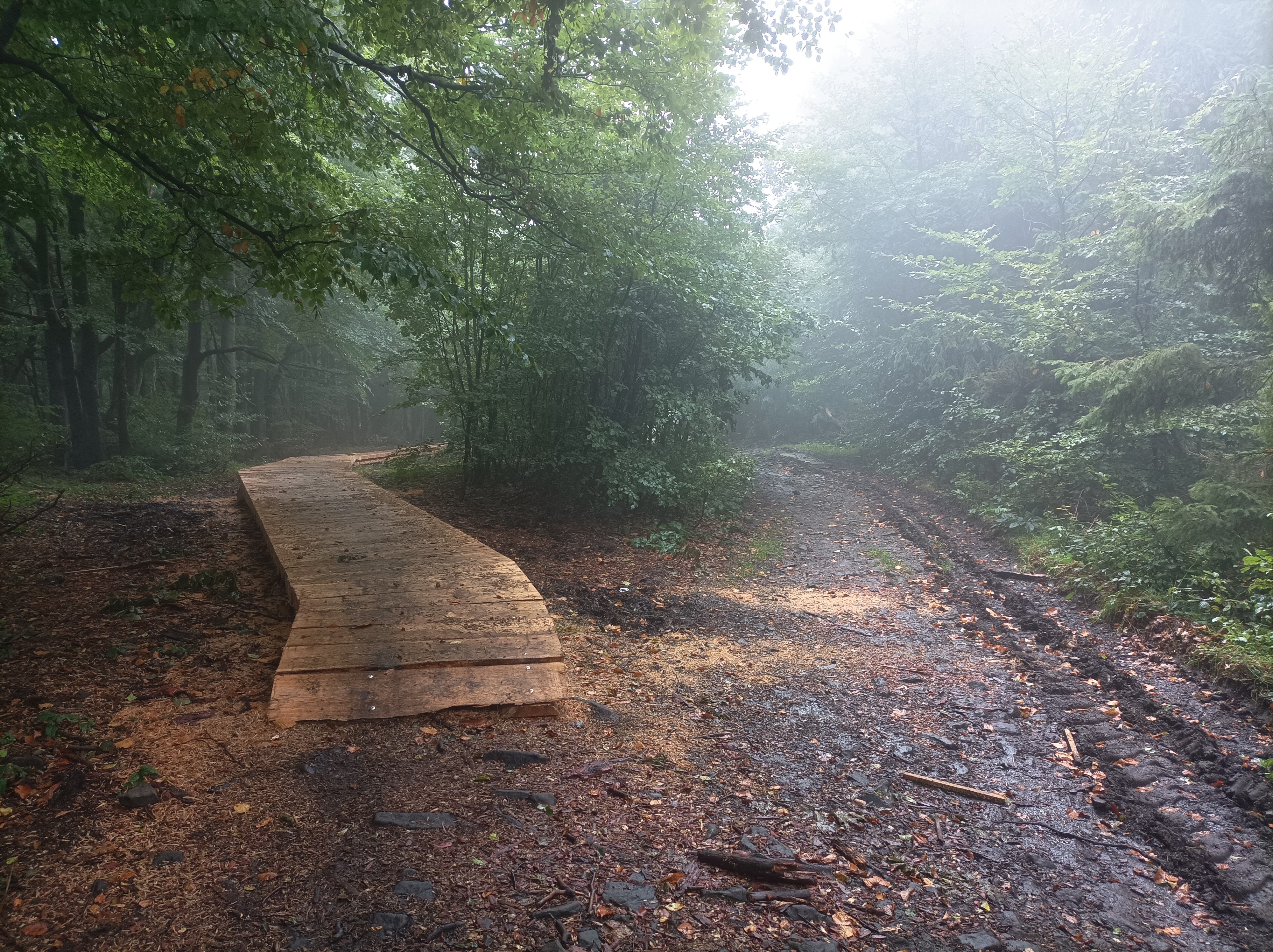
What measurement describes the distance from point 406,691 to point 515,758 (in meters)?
0.75

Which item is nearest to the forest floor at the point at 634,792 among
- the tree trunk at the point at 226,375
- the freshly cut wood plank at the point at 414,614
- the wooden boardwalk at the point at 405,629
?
the wooden boardwalk at the point at 405,629

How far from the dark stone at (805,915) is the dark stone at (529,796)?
1067 mm

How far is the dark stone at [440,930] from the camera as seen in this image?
208 centimetres

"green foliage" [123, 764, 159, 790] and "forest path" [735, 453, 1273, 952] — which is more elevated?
"green foliage" [123, 764, 159, 790]

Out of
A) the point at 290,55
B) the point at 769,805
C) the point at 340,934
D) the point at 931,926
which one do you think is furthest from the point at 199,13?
the point at 931,926

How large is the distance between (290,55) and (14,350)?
15.1 metres

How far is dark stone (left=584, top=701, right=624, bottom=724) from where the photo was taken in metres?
3.84

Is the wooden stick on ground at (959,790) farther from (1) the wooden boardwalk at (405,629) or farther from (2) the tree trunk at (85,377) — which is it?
(2) the tree trunk at (85,377)

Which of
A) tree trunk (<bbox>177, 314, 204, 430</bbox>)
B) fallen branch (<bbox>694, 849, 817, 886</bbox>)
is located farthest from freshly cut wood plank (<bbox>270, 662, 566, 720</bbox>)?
tree trunk (<bbox>177, 314, 204, 430</bbox>)

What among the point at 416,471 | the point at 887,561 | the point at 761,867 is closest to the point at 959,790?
the point at 761,867

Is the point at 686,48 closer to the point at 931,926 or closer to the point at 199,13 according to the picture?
the point at 199,13

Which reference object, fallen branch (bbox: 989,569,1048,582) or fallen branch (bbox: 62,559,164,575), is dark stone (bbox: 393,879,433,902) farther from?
fallen branch (bbox: 989,569,1048,582)

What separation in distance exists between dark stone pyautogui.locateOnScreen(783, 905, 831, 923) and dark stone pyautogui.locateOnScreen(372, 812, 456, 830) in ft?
4.42

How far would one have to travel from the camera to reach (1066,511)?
32.5 feet
